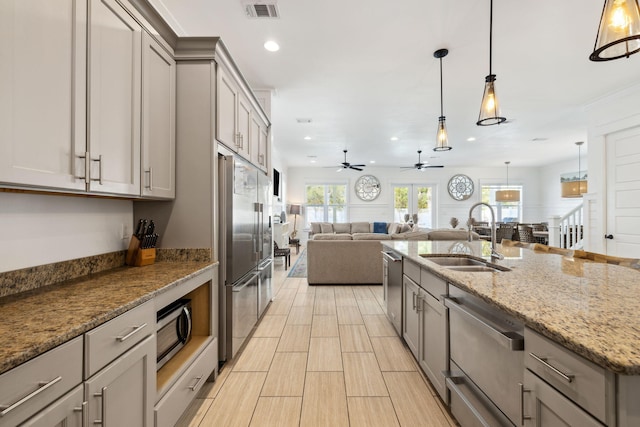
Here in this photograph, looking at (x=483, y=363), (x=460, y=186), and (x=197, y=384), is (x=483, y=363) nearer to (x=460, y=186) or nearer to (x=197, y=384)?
(x=197, y=384)

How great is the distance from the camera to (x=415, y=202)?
35.6ft

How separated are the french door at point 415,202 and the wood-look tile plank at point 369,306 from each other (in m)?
7.15

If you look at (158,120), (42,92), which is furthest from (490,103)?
(42,92)

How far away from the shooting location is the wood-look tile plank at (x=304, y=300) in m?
3.89

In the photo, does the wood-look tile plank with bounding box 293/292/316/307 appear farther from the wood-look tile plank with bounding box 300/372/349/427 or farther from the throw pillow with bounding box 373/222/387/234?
the throw pillow with bounding box 373/222/387/234

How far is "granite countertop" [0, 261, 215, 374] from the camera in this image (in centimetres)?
82

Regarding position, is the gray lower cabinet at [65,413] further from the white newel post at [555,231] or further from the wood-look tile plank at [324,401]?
the white newel post at [555,231]

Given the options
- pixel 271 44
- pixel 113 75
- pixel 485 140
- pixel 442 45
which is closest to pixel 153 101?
pixel 113 75

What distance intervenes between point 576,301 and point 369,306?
113 inches

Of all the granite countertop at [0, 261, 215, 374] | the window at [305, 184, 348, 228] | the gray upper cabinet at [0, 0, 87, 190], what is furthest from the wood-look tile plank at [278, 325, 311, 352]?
the window at [305, 184, 348, 228]

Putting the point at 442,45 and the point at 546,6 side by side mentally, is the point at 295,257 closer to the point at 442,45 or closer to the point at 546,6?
the point at 442,45

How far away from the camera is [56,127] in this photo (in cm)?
121

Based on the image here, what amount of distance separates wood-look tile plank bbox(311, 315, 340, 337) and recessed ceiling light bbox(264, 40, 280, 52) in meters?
2.97

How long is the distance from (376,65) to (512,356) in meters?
3.21
